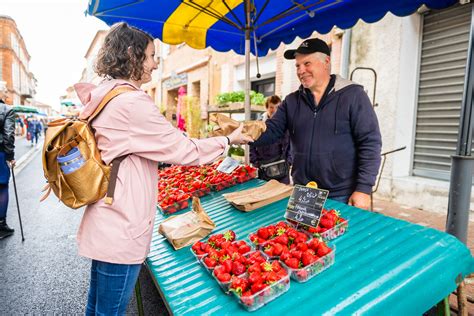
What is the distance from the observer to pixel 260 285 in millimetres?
1351

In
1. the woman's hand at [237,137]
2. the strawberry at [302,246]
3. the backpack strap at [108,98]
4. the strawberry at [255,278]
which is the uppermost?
the backpack strap at [108,98]

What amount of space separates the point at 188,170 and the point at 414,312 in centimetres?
297

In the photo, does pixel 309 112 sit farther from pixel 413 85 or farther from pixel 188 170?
pixel 413 85

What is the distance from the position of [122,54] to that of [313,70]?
5.32 ft

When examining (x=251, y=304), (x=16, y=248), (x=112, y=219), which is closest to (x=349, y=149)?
(x=251, y=304)

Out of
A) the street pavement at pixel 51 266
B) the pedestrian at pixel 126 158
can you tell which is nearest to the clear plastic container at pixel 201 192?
the street pavement at pixel 51 266

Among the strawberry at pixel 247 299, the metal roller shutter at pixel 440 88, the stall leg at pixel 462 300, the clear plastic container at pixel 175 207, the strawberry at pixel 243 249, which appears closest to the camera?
the strawberry at pixel 247 299

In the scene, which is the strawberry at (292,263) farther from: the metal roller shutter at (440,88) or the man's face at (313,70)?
the metal roller shutter at (440,88)

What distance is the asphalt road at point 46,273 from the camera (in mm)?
2988

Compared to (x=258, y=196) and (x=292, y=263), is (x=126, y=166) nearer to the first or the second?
(x=292, y=263)

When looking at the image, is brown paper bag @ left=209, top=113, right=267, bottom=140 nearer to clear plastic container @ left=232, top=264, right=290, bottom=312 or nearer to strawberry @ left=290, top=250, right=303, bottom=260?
strawberry @ left=290, top=250, right=303, bottom=260

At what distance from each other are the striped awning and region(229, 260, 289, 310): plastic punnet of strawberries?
8.78 ft

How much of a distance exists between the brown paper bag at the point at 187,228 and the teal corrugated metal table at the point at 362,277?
7 cm

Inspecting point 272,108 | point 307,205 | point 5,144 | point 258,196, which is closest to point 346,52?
point 272,108
